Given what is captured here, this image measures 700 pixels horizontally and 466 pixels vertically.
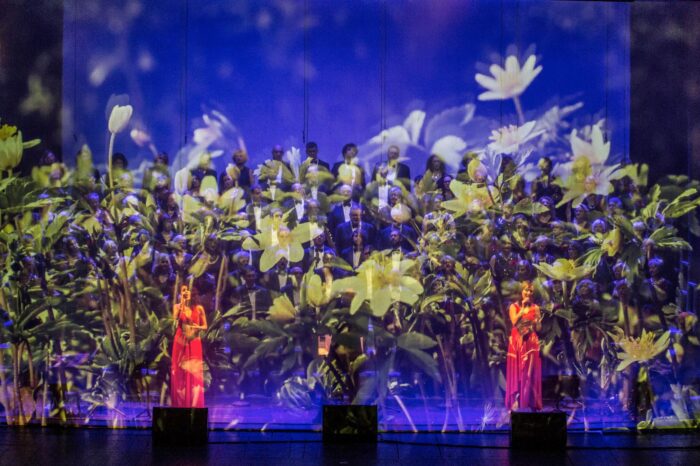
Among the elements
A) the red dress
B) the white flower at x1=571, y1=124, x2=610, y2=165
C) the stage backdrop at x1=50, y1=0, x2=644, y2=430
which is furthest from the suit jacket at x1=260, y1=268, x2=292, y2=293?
the white flower at x1=571, y1=124, x2=610, y2=165

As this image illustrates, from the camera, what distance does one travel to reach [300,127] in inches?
333

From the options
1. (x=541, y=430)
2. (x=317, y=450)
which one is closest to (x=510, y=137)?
(x=541, y=430)

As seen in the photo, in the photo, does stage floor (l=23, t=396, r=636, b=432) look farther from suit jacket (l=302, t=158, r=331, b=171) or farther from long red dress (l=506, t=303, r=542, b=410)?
suit jacket (l=302, t=158, r=331, b=171)

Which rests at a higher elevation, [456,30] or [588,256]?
[456,30]

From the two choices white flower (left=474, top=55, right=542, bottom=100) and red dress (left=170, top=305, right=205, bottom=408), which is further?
white flower (left=474, top=55, right=542, bottom=100)

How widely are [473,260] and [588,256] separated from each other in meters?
0.86

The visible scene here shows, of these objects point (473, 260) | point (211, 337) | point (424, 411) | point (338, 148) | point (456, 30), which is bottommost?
point (424, 411)

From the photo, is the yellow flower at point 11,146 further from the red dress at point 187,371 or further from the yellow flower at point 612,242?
the yellow flower at point 612,242

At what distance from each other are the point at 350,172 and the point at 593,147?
1.80m

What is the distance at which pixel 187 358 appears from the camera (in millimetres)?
8289

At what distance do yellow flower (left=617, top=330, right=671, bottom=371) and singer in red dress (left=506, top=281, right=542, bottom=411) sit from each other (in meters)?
0.62

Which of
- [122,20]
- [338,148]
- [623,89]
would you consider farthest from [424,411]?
[122,20]

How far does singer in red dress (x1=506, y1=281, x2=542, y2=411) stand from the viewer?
8359 millimetres

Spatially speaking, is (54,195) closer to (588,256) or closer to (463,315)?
(463,315)
